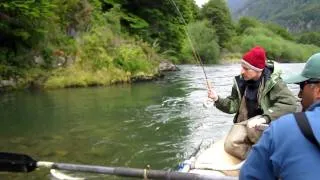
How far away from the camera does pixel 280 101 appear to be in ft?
17.3

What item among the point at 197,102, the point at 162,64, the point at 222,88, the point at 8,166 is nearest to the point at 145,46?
the point at 162,64

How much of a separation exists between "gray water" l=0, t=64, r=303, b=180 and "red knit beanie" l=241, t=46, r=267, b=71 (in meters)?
1.66

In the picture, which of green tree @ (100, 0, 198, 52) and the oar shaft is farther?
green tree @ (100, 0, 198, 52)

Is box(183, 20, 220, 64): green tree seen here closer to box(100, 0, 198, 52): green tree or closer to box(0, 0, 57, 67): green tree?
box(100, 0, 198, 52): green tree

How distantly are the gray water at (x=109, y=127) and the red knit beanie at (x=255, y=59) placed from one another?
1659mm

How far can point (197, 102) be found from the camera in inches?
699

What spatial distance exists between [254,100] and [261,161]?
11.9ft

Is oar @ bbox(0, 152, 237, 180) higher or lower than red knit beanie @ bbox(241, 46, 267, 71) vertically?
lower

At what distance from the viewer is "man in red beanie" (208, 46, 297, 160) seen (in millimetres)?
5168

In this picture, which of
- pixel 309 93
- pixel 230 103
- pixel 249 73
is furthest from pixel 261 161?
pixel 230 103

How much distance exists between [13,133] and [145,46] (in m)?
20.1

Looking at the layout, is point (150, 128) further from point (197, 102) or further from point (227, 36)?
point (227, 36)

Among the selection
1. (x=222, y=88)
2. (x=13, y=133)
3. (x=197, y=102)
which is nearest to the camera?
(x=13, y=133)

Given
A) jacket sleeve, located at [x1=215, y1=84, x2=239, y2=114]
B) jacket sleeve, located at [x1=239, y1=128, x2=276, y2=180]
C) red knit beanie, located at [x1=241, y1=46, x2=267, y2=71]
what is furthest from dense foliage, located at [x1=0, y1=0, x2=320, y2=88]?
jacket sleeve, located at [x1=239, y1=128, x2=276, y2=180]
